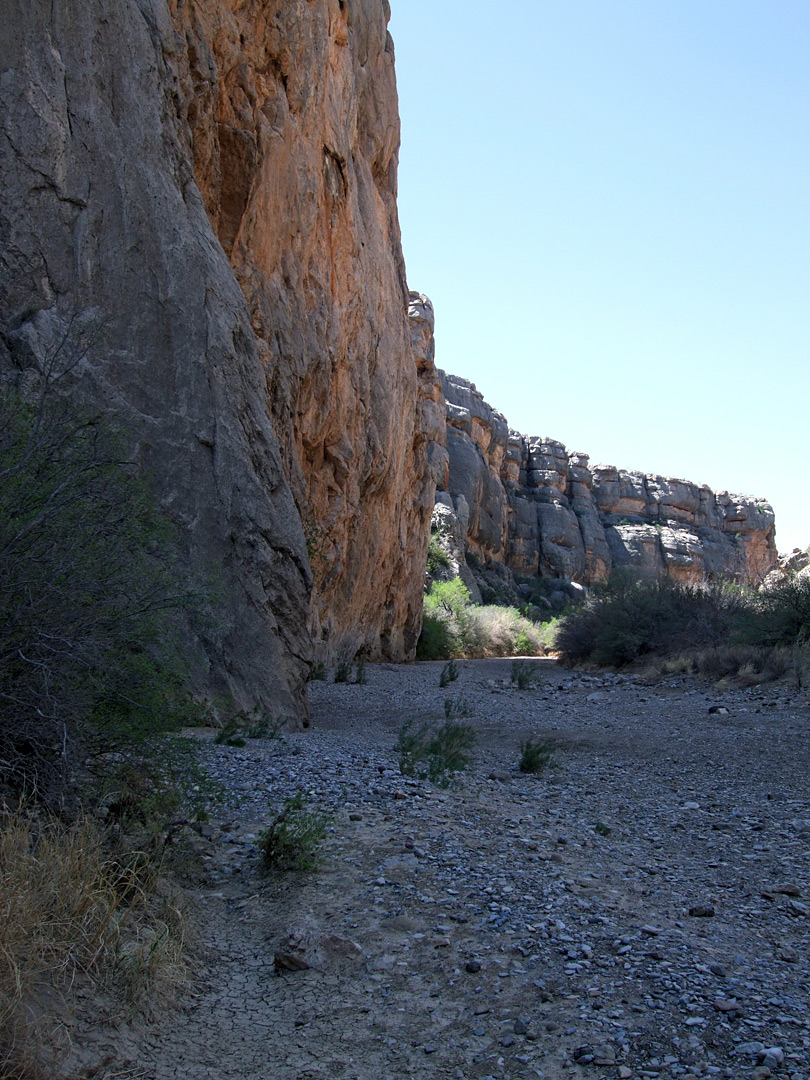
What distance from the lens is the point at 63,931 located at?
2.98 m

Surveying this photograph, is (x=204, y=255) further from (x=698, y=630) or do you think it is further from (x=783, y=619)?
(x=698, y=630)

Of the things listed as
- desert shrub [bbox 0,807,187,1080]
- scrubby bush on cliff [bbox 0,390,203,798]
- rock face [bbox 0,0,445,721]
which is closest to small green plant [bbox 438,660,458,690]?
rock face [bbox 0,0,445,721]

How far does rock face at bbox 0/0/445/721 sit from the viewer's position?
25.0ft

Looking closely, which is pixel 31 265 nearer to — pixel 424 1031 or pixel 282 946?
pixel 282 946

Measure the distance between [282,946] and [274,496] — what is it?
22.8 ft

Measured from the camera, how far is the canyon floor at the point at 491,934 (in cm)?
288

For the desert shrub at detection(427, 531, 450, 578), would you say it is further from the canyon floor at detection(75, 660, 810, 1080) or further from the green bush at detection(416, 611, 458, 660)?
the canyon floor at detection(75, 660, 810, 1080)

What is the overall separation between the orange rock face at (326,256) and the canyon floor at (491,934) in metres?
8.32

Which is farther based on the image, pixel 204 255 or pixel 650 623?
pixel 650 623

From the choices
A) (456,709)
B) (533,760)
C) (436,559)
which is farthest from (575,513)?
(533,760)

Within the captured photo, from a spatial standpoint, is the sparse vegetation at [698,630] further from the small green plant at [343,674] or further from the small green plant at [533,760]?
the small green plant at [533,760]

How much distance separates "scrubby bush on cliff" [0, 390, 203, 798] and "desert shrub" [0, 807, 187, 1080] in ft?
1.28

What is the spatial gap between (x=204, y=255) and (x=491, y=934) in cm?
792

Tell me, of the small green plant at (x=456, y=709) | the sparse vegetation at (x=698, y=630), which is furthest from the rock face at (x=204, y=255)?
the sparse vegetation at (x=698, y=630)
